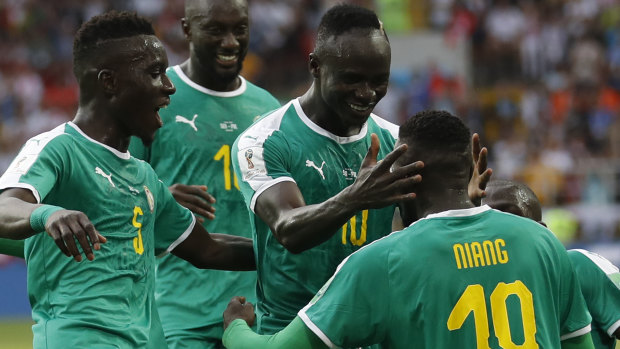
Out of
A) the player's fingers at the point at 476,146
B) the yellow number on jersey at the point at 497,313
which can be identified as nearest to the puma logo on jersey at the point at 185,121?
the player's fingers at the point at 476,146

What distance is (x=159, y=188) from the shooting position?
5.59 metres

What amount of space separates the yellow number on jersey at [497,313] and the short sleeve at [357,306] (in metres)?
0.31

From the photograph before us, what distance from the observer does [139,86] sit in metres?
5.28

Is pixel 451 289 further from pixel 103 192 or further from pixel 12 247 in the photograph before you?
pixel 12 247

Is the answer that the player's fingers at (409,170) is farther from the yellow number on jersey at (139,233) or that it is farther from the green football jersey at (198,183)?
the green football jersey at (198,183)

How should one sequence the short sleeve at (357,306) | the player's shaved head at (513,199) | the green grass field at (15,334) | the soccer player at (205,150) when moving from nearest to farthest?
the short sleeve at (357,306)
the player's shaved head at (513,199)
the soccer player at (205,150)
the green grass field at (15,334)

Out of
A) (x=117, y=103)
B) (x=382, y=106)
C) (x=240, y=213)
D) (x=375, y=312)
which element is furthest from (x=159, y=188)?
(x=382, y=106)

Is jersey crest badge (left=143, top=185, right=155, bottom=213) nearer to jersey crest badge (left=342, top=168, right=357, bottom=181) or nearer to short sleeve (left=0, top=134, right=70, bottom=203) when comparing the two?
short sleeve (left=0, top=134, right=70, bottom=203)

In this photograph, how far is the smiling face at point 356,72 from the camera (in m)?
5.23

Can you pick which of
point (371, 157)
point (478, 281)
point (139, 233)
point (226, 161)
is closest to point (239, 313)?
point (139, 233)

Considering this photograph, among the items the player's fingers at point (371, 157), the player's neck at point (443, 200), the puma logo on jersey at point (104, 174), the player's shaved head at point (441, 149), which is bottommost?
the puma logo on jersey at point (104, 174)

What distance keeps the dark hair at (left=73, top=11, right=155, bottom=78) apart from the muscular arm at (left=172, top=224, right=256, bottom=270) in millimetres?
1120

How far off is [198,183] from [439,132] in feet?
8.41

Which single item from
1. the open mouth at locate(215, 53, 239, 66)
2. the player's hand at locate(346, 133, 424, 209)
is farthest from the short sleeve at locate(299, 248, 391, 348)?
the open mouth at locate(215, 53, 239, 66)
